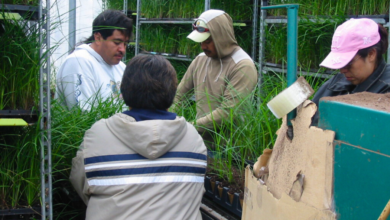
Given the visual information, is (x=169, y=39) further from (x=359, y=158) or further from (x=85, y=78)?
(x=359, y=158)

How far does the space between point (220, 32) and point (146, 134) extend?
5.46 ft

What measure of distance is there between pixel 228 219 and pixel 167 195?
382mm

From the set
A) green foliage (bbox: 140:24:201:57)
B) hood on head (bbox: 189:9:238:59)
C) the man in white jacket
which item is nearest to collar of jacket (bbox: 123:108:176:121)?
the man in white jacket

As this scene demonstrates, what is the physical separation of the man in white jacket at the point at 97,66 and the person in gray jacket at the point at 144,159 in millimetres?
779

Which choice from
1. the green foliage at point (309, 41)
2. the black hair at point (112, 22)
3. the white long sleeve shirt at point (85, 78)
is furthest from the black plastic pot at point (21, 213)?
the green foliage at point (309, 41)

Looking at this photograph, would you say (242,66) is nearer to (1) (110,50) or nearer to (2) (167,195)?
(1) (110,50)

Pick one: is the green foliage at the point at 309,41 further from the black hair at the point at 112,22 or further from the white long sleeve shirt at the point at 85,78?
the white long sleeve shirt at the point at 85,78

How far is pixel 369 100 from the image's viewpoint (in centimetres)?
95

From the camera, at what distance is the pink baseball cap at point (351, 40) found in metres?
1.76

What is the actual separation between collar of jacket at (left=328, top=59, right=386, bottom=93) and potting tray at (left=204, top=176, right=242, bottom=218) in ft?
2.13

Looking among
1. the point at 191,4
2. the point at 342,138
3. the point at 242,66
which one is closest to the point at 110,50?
the point at 242,66

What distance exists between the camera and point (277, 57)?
4207mm

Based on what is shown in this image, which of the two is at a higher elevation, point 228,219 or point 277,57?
point 277,57

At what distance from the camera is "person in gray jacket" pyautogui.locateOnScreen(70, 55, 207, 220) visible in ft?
4.70
